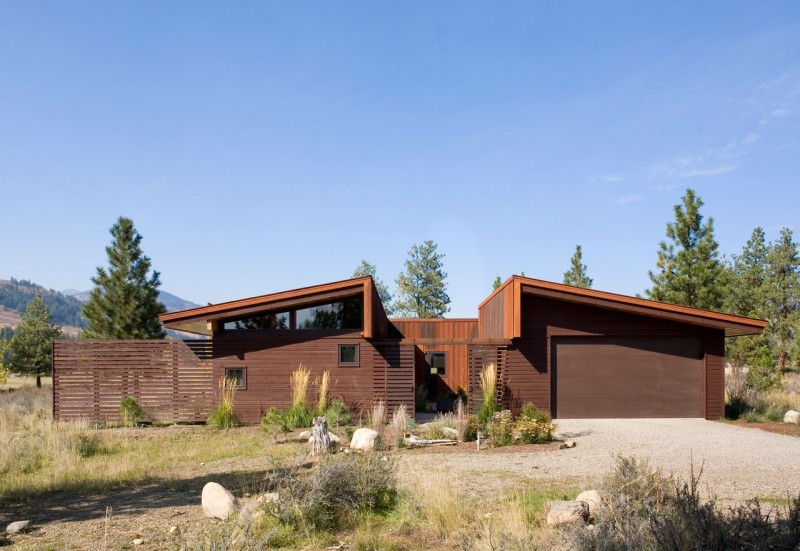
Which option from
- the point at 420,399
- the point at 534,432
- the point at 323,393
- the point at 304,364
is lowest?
the point at 420,399

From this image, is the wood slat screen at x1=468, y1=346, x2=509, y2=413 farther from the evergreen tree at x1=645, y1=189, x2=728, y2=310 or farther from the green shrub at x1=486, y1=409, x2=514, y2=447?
the evergreen tree at x1=645, y1=189, x2=728, y2=310

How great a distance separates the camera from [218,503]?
6.46 m

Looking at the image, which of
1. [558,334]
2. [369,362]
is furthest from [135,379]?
[558,334]

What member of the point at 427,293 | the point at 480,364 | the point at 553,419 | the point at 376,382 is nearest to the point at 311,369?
the point at 376,382

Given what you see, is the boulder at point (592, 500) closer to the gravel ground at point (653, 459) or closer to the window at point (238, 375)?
the gravel ground at point (653, 459)

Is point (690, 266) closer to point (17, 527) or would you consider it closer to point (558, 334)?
point (558, 334)

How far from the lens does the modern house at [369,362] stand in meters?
15.4

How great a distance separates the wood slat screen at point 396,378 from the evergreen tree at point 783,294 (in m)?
20.6

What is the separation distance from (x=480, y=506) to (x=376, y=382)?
8974 millimetres

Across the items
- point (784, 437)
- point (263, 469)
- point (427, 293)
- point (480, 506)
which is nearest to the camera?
point (480, 506)

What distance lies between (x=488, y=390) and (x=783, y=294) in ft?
Result: 70.2

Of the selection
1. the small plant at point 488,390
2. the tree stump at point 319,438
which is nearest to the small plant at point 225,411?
the tree stump at point 319,438

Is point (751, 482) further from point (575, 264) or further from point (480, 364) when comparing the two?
point (575, 264)

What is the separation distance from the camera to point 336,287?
15.3m
